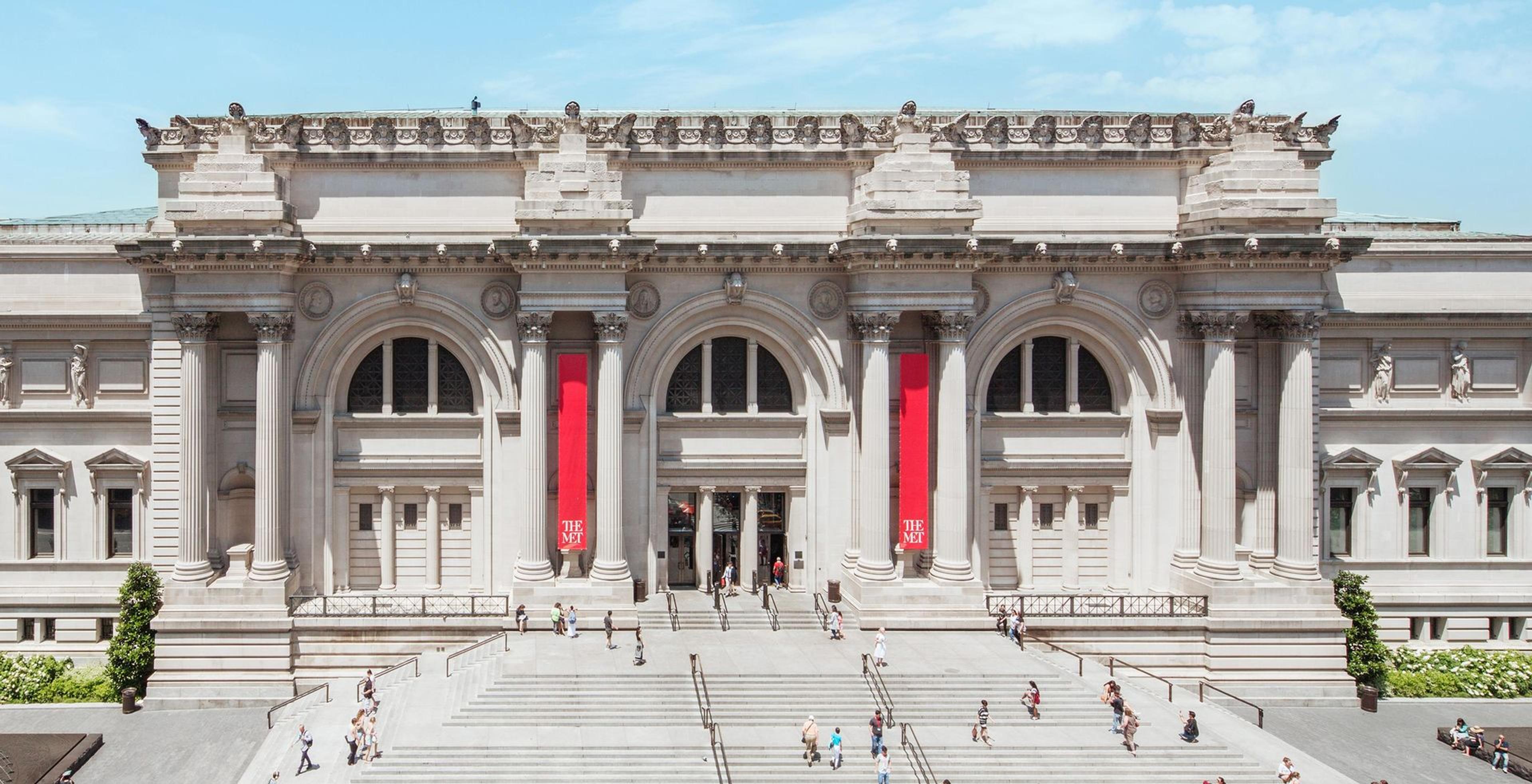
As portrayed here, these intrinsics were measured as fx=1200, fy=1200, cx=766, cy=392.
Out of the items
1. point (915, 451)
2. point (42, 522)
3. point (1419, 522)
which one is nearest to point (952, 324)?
point (915, 451)

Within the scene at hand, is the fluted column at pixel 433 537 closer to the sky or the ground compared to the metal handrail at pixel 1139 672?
closer to the sky

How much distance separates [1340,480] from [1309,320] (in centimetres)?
727

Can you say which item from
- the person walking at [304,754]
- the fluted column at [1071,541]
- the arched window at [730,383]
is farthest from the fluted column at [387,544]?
the fluted column at [1071,541]

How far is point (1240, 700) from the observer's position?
35969 millimetres

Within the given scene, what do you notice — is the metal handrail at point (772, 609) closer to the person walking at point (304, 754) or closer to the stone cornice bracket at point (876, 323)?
the stone cornice bracket at point (876, 323)

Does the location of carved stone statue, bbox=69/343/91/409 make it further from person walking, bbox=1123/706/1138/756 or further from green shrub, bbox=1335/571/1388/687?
green shrub, bbox=1335/571/1388/687

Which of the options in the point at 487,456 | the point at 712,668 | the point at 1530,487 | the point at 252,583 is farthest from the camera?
the point at 1530,487

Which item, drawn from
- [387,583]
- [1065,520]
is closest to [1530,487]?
[1065,520]

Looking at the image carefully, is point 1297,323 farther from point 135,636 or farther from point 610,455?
point 135,636

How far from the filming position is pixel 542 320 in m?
39.5

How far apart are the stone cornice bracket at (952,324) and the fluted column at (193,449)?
23848 mm

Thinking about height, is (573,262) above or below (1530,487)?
above

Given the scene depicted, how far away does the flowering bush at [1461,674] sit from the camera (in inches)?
1592

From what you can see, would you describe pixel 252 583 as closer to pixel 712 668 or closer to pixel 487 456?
pixel 487 456
